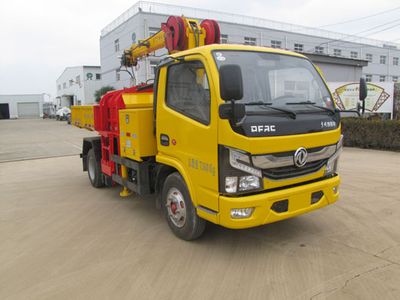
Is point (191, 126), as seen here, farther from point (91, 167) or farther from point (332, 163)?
point (91, 167)

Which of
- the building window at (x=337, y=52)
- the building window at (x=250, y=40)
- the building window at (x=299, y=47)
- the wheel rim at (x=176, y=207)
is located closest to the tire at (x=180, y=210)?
the wheel rim at (x=176, y=207)

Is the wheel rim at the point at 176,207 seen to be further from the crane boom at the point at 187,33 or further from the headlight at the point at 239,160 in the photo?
the crane boom at the point at 187,33

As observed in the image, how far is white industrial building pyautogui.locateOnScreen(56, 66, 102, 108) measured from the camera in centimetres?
5019

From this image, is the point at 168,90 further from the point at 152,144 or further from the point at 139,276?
the point at 139,276

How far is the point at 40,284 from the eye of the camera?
3.50 m

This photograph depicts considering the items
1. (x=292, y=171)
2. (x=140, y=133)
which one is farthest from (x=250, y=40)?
(x=292, y=171)

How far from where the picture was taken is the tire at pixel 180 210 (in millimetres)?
4191

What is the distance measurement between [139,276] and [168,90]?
7.32 feet

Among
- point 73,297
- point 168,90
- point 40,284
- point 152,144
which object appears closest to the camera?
point 73,297

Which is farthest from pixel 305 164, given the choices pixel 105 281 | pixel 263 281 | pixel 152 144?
pixel 105 281

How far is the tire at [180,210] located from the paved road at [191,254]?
16 centimetres

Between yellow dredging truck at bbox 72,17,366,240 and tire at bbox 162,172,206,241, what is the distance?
1cm

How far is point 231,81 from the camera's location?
10.8 feet

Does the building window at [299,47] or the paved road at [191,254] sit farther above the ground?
the building window at [299,47]
